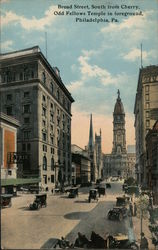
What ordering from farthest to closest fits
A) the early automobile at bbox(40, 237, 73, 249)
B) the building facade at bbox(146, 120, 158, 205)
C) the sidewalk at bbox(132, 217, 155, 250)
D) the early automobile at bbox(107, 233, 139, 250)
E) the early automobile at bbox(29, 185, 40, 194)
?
1. the building facade at bbox(146, 120, 158, 205)
2. the early automobile at bbox(29, 185, 40, 194)
3. the sidewalk at bbox(132, 217, 155, 250)
4. the early automobile at bbox(107, 233, 139, 250)
5. the early automobile at bbox(40, 237, 73, 249)

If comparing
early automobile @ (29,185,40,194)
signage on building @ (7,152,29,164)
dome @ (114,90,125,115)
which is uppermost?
dome @ (114,90,125,115)

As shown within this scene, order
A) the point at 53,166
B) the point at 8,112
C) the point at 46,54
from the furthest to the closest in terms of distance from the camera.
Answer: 1. the point at 53,166
2. the point at 8,112
3. the point at 46,54

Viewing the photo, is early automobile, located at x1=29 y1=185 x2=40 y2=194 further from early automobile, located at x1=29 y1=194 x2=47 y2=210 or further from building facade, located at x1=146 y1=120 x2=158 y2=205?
building facade, located at x1=146 y1=120 x2=158 y2=205

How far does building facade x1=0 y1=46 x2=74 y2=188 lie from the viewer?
1972 cm

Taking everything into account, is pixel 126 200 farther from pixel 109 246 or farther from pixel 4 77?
pixel 4 77

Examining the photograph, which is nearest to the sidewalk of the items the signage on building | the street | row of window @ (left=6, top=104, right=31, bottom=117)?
the street

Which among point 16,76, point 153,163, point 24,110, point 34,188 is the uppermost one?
point 16,76

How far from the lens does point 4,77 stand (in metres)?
18.2

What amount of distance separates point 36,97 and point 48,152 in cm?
455

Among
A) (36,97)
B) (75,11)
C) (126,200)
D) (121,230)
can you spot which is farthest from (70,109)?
(126,200)

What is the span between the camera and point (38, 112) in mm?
22109

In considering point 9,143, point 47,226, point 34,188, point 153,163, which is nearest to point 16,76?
point 9,143

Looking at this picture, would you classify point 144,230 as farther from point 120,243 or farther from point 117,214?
point 120,243

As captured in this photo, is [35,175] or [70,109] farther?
[35,175]
